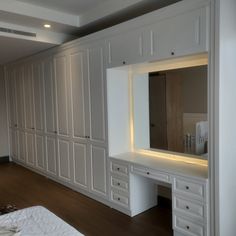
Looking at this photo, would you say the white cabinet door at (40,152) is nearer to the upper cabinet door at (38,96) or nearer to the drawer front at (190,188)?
the upper cabinet door at (38,96)

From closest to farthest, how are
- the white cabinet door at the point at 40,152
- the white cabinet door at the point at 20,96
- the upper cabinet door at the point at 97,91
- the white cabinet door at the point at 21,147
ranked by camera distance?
the upper cabinet door at the point at 97,91, the white cabinet door at the point at 40,152, the white cabinet door at the point at 20,96, the white cabinet door at the point at 21,147

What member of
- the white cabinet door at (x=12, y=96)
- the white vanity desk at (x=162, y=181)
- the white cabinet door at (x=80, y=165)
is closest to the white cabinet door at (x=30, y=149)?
the white cabinet door at (x=12, y=96)

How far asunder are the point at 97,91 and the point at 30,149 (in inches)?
104

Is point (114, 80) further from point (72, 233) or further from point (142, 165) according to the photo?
point (72, 233)

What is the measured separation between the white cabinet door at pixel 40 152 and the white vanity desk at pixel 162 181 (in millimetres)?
2010

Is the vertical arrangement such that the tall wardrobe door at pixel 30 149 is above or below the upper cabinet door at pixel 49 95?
below

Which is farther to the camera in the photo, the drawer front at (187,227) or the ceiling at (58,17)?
the ceiling at (58,17)

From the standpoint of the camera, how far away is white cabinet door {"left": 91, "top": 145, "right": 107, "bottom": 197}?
11.7 feet

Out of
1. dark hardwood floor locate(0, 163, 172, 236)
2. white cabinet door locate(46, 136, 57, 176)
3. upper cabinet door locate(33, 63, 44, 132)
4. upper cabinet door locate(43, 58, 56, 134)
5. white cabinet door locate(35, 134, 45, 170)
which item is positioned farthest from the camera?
white cabinet door locate(35, 134, 45, 170)

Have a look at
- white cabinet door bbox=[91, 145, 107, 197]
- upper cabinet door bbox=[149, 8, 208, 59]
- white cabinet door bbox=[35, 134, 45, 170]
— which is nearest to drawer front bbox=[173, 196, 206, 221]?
white cabinet door bbox=[91, 145, 107, 197]

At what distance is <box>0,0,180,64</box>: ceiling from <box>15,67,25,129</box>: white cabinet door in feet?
3.98

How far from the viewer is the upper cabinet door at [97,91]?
3445 millimetres

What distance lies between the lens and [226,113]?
7.69 feet

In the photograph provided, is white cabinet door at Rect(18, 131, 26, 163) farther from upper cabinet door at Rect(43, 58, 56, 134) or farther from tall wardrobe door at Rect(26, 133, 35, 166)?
upper cabinet door at Rect(43, 58, 56, 134)
